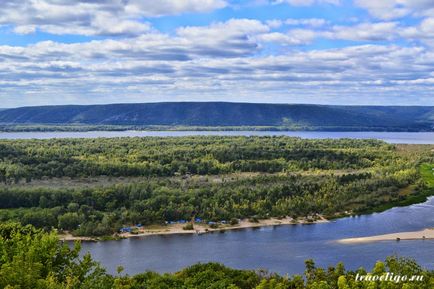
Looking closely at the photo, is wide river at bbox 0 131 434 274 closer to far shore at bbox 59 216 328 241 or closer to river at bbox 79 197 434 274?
river at bbox 79 197 434 274

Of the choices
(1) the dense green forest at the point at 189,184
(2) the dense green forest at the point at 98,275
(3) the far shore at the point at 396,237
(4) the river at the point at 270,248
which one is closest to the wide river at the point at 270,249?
(4) the river at the point at 270,248

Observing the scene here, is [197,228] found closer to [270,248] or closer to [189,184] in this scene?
[270,248]

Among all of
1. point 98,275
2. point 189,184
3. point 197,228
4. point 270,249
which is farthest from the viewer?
point 189,184

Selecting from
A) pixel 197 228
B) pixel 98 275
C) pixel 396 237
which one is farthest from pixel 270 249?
pixel 98 275

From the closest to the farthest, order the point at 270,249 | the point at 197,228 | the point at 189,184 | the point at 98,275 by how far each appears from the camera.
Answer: the point at 98,275 < the point at 270,249 < the point at 197,228 < the point at 189,184

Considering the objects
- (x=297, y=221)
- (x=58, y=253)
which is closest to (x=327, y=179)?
(x=297, y=221)

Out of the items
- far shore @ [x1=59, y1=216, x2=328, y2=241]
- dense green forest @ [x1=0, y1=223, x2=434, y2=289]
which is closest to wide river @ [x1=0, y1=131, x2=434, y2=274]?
far shore @ [x1=59, y1=216, x2=328, y2=241]

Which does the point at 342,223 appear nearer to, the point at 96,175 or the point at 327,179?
the point at 327,179
